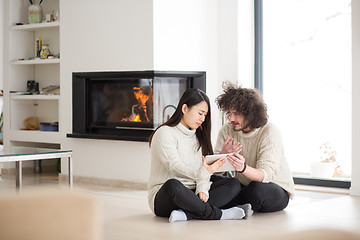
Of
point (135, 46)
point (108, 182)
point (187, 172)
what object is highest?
point (135, 46)

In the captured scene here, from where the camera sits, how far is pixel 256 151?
4.31 metres

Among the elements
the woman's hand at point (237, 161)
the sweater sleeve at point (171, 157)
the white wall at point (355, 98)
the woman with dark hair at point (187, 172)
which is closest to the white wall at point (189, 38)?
the white wall at point (355, 98)

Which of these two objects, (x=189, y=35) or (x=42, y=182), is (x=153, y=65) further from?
(x=42, y=182)

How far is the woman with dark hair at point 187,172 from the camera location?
12.9 ft

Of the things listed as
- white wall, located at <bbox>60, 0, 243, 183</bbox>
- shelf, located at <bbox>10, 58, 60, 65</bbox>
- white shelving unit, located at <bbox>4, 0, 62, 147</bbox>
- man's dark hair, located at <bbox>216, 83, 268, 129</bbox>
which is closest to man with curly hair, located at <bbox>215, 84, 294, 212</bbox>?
man's dark hair, located at <bbox>216, 83, 268, 129</bbox>

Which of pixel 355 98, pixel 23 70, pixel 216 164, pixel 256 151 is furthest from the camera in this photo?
pixel 23 70

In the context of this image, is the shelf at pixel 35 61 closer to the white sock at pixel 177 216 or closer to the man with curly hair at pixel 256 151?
the man with curly hair at pixel 256 151

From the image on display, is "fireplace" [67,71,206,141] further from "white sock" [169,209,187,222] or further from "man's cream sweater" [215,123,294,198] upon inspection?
"white sock" [169,209,187,222]

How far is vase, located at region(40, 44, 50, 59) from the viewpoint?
22.7 ft

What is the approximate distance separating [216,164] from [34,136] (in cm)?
357

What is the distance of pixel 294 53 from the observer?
242 inches

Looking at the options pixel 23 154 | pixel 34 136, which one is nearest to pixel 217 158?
pixel 23 154

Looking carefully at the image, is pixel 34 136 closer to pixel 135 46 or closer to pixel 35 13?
pixel 35 13

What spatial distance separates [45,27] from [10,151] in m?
2.98
